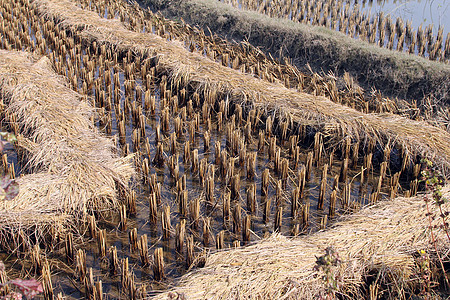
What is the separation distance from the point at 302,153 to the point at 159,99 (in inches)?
108

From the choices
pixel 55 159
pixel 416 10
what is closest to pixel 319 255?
pixel 55 159

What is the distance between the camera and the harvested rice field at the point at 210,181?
150 inches

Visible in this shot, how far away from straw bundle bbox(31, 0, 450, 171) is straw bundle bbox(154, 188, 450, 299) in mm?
1248

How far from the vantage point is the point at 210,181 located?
4.99 metres

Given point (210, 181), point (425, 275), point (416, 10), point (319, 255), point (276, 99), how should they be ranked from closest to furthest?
1. point (425, 275)
2. point (319, 255)
3. point (210, 181)
4. point (276, 99)
5. point (416, 10)

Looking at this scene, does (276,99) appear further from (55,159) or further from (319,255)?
(319,255)

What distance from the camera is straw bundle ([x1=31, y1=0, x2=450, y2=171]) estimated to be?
19.3 ft

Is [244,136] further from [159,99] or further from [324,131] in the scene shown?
[159,99]

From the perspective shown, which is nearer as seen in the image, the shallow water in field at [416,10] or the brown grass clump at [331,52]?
the brown grass clump at [331,52]

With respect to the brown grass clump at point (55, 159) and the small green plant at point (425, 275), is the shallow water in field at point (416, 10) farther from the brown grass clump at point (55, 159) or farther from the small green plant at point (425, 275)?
the small green plant at point (425, 275)

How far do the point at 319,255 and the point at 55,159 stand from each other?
3024 millimetres

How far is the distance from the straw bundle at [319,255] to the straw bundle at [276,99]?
1.25 meters

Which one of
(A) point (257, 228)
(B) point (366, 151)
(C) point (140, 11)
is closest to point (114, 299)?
(A) point (257, 228)

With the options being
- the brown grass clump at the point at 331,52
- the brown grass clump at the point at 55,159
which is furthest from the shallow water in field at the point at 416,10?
the brown grass clump at the point at 55,159
